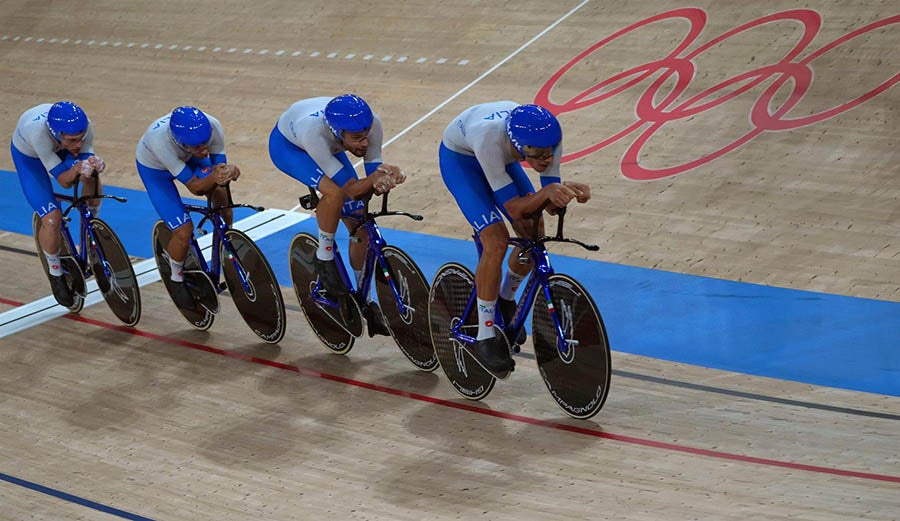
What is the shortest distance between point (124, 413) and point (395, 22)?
16.8ft

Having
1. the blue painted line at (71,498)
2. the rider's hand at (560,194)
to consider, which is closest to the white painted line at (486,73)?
the rider's hand at (560,194)

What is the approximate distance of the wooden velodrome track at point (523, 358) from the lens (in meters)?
3.81

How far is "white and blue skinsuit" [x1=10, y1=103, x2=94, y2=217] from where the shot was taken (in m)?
5.34

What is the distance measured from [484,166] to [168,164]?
1.65 metres

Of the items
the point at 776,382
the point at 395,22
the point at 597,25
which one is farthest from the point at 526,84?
the point at 776,382

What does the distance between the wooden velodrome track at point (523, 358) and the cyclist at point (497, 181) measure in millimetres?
477

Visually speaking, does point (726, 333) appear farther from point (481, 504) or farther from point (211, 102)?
point (211, 102)

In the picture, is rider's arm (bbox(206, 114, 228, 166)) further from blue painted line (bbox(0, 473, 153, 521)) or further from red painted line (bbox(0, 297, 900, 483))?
blue painted line (bbox(0, 473, 153, 521))

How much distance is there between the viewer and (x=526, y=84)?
769 centimetres

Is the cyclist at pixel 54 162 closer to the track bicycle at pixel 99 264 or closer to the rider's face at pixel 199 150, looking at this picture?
the track bicycle at pixel 99 264

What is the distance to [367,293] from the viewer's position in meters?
4.83

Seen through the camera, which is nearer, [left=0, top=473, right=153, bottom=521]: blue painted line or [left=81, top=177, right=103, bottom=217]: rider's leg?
[left=0, top=473, right=153, bottom=521]: blue painted line

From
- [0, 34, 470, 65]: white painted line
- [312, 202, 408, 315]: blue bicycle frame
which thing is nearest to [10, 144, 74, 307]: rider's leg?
[312, 202, 408, 315]: blue bicycle frame

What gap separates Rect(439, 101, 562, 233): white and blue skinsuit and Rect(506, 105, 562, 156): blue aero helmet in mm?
126
